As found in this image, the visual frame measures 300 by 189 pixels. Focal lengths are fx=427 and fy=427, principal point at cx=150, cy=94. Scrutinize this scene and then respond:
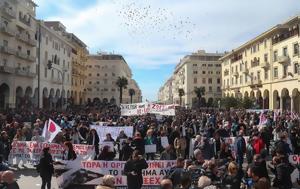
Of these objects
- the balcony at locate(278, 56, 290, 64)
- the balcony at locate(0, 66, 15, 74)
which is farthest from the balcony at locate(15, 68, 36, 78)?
the balcony at locate(278, 56, 290, 64)

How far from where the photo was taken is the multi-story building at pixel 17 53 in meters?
49.6

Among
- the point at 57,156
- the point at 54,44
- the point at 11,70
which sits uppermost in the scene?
the point at 54,44

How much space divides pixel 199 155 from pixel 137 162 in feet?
5.48

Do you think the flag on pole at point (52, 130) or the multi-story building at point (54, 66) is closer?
the flag on pole at point (52, 130)

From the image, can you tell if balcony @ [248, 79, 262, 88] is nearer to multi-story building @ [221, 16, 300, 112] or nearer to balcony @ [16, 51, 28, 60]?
multi-story building @ [221, 16, 300, 112]

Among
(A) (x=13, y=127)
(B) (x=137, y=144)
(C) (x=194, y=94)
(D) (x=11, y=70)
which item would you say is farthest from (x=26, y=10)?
(C) (x=194, y=94)

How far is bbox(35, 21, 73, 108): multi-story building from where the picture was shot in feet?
214

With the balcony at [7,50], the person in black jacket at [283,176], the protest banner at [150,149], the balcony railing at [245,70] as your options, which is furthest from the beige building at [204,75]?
the person in black jacket at [283,176]

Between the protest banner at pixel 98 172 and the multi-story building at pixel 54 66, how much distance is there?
162 feet

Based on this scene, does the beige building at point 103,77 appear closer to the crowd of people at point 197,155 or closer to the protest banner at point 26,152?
the crowd of people at point 197,155

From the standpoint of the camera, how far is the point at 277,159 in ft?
35.0

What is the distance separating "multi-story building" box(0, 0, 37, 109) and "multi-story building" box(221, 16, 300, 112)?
34.2 metres

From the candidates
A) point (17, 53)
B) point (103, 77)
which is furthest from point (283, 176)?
point (103, 77)

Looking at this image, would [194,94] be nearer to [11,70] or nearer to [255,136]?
[11,70]
